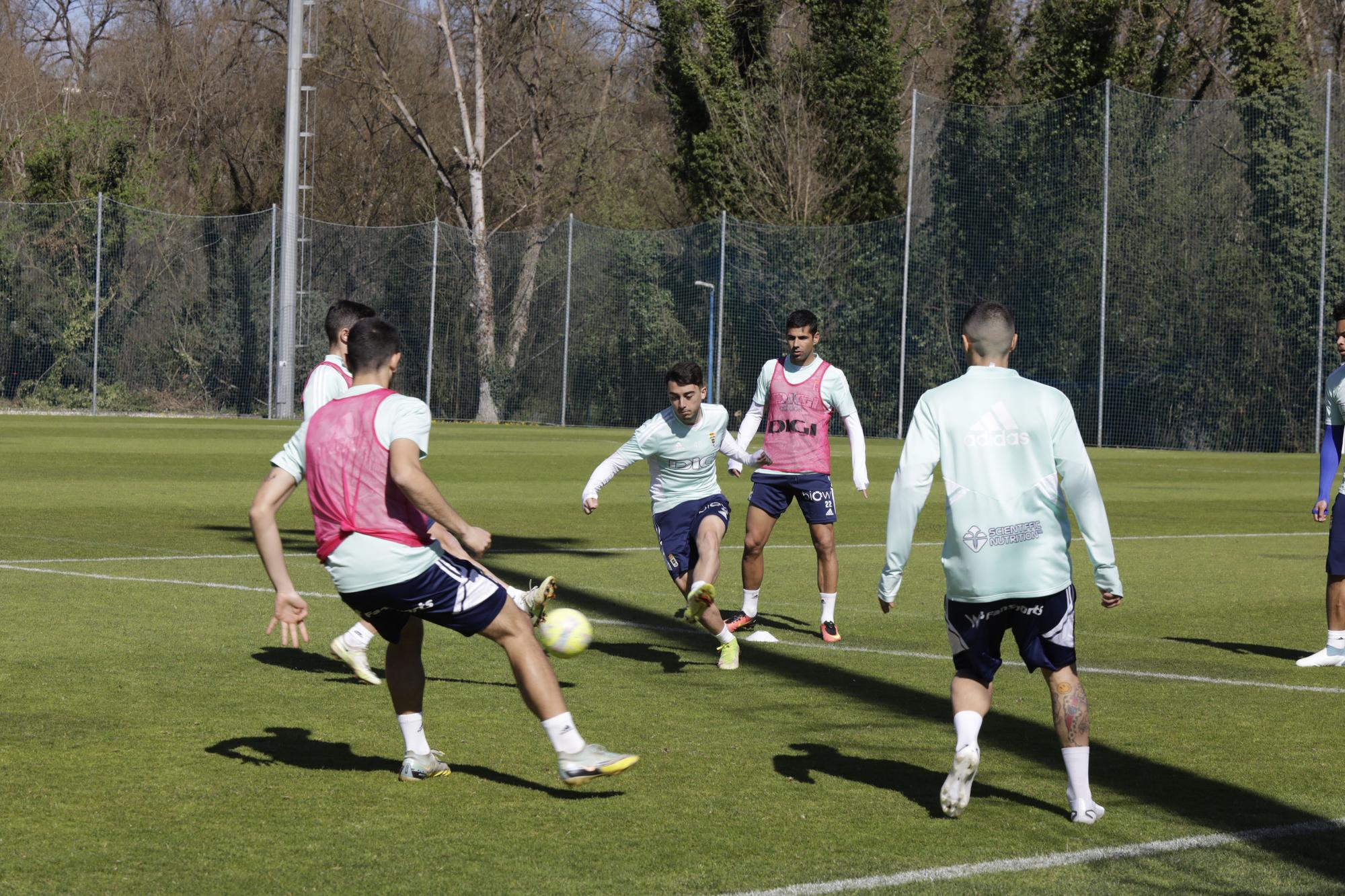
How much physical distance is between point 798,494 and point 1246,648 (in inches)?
113

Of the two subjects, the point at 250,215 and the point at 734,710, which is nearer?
the point at 734,710

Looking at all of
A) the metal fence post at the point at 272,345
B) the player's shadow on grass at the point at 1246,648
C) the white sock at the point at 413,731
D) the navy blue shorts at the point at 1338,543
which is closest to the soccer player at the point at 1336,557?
the navy blue shorts at the point at 1338,543

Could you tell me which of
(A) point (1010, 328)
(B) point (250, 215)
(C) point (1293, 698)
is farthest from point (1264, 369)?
(A) point (1010, 328)

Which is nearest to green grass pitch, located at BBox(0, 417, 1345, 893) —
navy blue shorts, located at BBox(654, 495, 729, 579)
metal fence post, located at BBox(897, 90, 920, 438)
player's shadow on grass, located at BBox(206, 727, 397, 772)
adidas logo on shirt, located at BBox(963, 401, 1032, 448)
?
player's shadow on grass, located at BBox(206, 727, 397, 772)

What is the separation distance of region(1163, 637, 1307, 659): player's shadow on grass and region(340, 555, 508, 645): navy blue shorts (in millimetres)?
5594

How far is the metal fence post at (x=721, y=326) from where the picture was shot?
42.9 metres

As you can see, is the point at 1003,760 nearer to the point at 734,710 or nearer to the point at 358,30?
the point at 734,710

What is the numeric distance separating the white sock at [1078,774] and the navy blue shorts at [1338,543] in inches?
167

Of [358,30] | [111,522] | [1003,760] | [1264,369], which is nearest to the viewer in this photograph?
[1003,760]

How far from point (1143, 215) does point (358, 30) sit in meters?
25.3

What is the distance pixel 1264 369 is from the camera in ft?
123

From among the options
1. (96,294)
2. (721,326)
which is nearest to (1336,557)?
(721,326)

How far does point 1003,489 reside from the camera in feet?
18.3

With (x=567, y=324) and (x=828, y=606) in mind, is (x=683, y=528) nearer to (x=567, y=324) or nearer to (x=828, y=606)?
(x=828, y=606)
